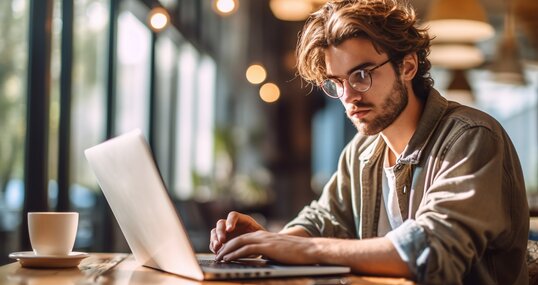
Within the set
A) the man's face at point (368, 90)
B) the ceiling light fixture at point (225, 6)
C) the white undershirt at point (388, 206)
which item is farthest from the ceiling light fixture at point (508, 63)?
the man's face at point (368, 90)

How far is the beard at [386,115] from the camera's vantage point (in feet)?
7.39

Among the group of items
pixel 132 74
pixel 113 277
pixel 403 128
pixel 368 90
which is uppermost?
pixel 132 74

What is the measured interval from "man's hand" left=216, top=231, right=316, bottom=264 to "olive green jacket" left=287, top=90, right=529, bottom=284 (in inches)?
7.3

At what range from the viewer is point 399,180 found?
2236mm

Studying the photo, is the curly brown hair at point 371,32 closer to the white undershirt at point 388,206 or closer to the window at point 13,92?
the white undershirt at point 388,206

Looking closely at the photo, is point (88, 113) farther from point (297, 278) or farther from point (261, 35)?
point (261, 35)

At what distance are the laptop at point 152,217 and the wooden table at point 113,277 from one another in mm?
25

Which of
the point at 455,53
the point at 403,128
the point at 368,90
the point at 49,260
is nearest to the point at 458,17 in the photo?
the point at 455,53

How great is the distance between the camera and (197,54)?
1018 centimetres

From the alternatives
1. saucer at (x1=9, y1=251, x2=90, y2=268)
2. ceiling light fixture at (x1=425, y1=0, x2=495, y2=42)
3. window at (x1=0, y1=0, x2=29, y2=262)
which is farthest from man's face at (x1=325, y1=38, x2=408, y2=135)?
ceiling light fixture at (x1=425, y1=0, x2=495, y2=42)

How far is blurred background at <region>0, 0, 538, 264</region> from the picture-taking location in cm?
412

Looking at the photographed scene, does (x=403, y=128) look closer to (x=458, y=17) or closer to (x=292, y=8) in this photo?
(x=458, y=17)

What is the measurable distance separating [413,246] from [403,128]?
24.5 inches

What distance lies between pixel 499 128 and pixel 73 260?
112 cm
